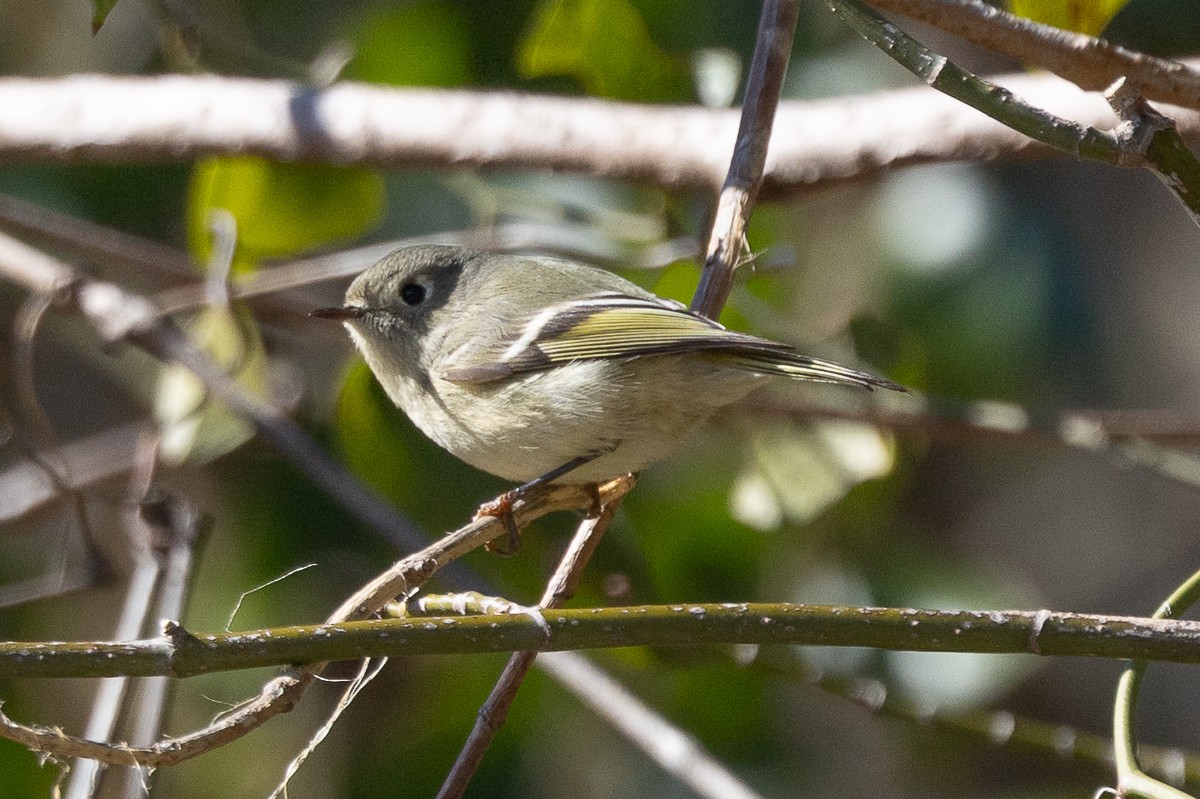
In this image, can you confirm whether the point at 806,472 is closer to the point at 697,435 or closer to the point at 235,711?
the point at 697,435

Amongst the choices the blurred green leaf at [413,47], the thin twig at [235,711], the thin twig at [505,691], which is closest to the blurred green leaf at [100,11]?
the thin twig at [235,711]

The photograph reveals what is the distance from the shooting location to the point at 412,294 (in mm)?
2203

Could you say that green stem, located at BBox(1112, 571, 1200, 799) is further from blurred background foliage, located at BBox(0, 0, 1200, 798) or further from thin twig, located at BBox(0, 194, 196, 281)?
thin twig, located at BBox(0, 194, 196, 281)

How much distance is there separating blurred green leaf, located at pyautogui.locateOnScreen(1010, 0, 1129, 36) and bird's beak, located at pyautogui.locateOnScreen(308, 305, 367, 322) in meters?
1.15

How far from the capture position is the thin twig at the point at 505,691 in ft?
3.77

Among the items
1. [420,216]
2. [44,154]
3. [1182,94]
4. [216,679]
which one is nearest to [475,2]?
[420,216]

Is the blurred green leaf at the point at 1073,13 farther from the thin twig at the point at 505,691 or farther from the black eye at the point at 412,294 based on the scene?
the black eye at the point at 412,294

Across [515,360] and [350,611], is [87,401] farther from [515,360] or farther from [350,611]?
[350,611]

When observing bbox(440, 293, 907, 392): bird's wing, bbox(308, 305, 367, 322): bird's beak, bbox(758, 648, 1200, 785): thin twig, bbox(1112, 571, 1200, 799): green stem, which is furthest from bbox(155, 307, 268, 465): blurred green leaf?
bbox(1112, 571, 1200, 799): green stem

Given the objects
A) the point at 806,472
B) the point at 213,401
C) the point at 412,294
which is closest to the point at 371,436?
the point at 412,294

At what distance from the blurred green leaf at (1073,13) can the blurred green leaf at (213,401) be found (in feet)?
5.23

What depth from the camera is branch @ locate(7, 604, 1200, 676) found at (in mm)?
872

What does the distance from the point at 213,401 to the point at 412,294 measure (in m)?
0.56

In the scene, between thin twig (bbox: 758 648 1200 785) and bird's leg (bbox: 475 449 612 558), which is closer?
bird's leg (bbox: 475 449 612 558)
